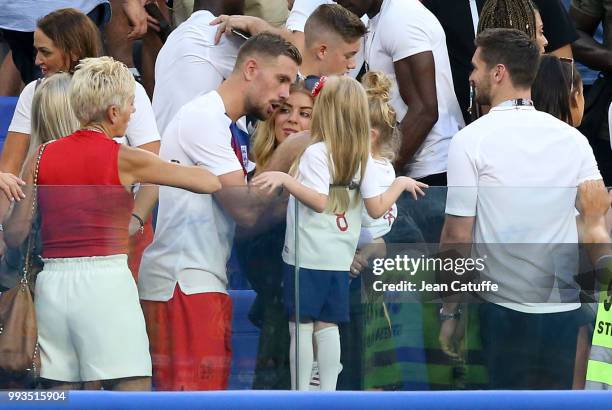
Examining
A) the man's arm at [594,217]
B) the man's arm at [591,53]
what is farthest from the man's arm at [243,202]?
Result: the man's arm at [591,53]

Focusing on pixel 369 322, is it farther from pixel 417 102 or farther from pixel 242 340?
pixel 417 102

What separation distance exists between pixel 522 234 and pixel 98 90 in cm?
173

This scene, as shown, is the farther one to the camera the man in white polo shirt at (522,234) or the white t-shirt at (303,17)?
the white t-shirt at (303,17)

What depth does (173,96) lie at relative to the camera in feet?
22.0

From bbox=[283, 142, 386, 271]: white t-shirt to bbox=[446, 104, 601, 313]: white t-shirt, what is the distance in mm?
358

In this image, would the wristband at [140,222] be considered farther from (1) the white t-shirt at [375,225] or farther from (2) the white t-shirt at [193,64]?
(2) the white t-shirt at [193,64]

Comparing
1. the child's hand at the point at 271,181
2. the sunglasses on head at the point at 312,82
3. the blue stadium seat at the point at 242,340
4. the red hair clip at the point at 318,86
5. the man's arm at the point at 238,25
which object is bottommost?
the blue stadium seat at the point at 242,340

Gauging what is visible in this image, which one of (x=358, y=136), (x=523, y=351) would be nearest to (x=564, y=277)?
(x=523, y=351)

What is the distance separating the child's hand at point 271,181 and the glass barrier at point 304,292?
55 mm

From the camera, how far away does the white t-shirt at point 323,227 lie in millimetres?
5352

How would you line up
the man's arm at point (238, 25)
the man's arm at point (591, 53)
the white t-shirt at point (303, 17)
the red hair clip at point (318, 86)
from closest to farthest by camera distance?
the red hair clip at point (318, 86)
the man's arm at point (238, 25)
the white t-shirt at point (303, 17)
the man's arm at point (591, 53)

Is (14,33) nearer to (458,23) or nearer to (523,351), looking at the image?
(458,23)

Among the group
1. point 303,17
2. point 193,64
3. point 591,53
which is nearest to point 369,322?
point 193,64

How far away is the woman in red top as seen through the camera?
17.1 feet
